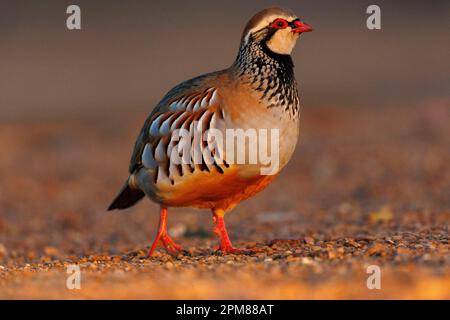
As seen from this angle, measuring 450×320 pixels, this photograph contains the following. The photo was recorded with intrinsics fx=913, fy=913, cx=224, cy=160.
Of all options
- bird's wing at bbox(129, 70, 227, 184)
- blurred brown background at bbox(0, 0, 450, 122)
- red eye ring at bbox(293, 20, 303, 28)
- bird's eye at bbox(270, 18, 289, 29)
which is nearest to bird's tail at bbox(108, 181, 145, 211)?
bird's wing at bbox(129, 70, 227, 184)

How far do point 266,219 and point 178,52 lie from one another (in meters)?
23.4

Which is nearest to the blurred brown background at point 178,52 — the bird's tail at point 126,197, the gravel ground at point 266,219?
the gravel ground at point 266,219

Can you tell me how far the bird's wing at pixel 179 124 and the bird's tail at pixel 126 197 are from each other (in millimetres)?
566

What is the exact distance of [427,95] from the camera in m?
20.0

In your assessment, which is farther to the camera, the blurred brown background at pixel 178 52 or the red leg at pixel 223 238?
the blurred brown background at pixel 178 52

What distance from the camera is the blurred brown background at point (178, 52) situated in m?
23.7

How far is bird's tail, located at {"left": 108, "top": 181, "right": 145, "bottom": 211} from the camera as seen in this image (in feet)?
25.4

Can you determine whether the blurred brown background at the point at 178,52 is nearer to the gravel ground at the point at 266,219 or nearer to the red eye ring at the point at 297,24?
the gravel ground at the point at 266,219

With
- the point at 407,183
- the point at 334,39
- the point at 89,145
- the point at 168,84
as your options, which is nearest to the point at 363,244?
the point at 407,183

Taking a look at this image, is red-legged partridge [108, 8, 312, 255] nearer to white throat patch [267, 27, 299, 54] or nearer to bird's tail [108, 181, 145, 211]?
white throat patch [267, 27, 299, 54]

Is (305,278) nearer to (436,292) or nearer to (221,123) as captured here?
(436,292)

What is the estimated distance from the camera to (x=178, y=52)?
32969 mm

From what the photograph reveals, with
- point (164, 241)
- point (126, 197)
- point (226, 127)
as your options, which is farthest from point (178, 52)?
point (226, 127)

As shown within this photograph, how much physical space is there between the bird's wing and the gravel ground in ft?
2.26
